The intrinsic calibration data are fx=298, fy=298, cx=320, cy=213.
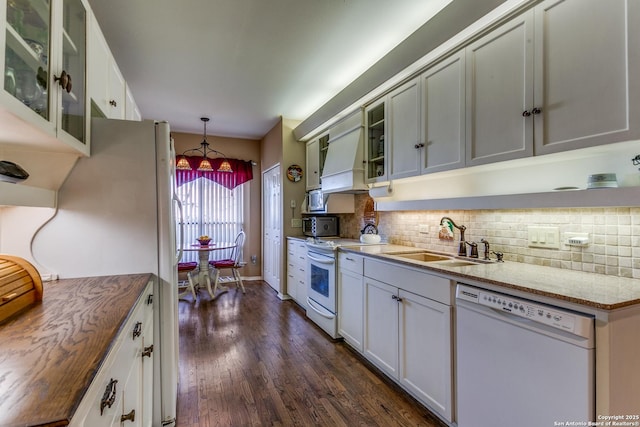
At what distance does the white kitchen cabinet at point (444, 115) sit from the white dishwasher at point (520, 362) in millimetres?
938

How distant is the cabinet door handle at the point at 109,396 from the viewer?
2.56ft

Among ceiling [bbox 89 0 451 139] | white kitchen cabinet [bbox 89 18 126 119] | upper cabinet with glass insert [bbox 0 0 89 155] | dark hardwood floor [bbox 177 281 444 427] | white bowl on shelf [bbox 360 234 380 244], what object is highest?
ceiling [bbox 89 0 451 139]

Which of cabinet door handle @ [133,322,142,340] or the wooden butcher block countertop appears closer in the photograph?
the wooden butcher block countertop

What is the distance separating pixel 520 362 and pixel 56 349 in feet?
5.45

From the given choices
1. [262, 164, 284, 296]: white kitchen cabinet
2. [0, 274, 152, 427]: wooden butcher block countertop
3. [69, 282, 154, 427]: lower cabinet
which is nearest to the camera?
[0, 274, 152, 427]: wooden butcher block countertop

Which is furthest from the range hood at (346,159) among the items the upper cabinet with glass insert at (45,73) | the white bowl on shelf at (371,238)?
the upper cabinet with glass insert at (45,73)

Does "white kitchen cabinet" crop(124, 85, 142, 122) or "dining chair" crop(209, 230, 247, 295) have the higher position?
"white kitchen cabinet" crop(124, 85, 142, 122)

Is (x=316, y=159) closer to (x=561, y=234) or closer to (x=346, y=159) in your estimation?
(x=346, y=159)

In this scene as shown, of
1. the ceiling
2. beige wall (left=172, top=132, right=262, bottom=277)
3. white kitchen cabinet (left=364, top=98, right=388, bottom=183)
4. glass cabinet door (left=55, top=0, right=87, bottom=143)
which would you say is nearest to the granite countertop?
white kitchen cabinet (left=364, top=98, right=388, bottom=183)

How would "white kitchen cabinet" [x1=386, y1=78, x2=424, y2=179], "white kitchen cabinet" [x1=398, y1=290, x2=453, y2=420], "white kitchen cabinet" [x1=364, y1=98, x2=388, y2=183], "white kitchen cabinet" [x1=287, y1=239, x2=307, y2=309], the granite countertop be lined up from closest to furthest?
the granite countertop, "white kitchen cabinet" [x1=398, y1=290, x2=453, y2=420], "white kitchen cabinet" [x1=386, y1=78, x2=424, y2=179], "white kitchen cabinet" [x1=364, y1=98, x2=388, y2=183], "white kitchen cabinet" [x1=287, y1=239, x2=307, y2=309]

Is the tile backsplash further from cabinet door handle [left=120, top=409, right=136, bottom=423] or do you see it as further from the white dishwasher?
cabinet door handle [left=120, top=409, right=136, bottom=423]

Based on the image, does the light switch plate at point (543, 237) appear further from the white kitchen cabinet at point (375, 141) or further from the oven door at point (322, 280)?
the oven door at point (322, 280)

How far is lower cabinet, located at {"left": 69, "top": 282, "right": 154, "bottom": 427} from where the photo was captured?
2.35 feet

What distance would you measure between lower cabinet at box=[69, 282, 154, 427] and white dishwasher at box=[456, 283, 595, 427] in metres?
1.50
